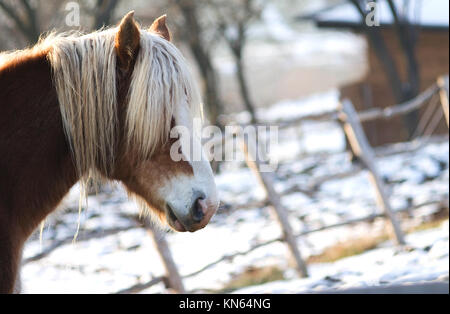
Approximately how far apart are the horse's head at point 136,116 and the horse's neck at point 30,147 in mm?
54

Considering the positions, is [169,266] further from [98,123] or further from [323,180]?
[323,180]

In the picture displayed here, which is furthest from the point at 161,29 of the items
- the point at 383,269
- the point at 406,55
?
the point at 406,55

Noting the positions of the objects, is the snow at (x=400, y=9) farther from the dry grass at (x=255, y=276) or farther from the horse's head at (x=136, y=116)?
Answer: the horse's head at (x=136, y=116)

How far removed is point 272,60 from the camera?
54031 mm

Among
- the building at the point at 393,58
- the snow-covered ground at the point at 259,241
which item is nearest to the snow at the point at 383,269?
the snow-covered ground at the point at 259,241

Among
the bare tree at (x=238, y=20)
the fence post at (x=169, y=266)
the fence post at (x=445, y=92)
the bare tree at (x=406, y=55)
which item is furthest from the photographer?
the bare tree at (x=238, y=20)

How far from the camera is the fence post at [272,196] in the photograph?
591 cm

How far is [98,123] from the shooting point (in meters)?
2.25

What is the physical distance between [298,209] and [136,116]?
7696 millimetres

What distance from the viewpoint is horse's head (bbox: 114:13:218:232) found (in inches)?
86.8

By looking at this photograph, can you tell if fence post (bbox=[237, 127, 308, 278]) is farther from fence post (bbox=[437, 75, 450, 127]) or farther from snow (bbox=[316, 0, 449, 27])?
snow (bbox=[316, 0, 449, 27])
